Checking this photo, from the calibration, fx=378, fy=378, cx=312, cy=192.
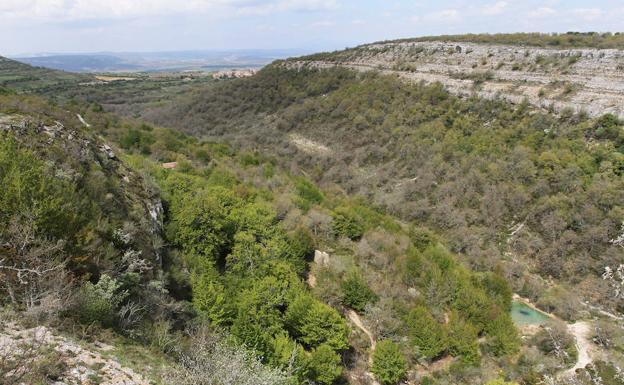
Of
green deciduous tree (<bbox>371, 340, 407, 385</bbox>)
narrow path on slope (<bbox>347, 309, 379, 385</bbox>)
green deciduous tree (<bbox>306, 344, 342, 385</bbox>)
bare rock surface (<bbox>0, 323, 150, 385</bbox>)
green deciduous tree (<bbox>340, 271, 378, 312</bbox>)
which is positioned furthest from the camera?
green deciduous tree (<bbox>340, 271, 378, 312</bbox>)

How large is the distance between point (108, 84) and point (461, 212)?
12328cm

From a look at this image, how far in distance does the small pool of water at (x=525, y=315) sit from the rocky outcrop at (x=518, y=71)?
25.6 metres

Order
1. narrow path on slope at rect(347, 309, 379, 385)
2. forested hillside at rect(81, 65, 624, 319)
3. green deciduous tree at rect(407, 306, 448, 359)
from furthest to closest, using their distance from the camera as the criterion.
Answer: forested hillside at rect(81, 65, 624, 319) → green deciduous tree at rect(407, 306, 448, 359) → narrow path on slope at rect(347, 309, 379, 385)

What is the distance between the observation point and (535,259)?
38.9 meters

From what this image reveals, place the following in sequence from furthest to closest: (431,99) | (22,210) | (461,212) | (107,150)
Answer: (431,99)
(461,212)
(107,150)
(22,210)

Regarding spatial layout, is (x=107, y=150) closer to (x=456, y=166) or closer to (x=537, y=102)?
(x=456, y=166)

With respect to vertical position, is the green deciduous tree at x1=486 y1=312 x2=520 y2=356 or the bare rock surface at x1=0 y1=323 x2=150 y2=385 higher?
the bare rock surface at x1=0 y1=323 x2=150 y2=385

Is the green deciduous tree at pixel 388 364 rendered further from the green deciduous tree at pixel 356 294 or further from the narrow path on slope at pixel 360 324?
the green deciduous tree at pixel 356 294

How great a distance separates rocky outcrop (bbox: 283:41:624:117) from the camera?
1866 inches

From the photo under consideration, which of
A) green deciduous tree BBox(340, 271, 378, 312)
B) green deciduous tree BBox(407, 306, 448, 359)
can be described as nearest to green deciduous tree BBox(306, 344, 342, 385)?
green deciduous tree BBox(340, 271, 378, 312)

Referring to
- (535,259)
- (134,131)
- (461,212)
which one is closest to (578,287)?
(535,259)

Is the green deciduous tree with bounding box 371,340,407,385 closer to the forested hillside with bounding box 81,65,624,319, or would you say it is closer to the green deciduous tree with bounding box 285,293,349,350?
the green deciduous tree with bounding box 285,293,349,350

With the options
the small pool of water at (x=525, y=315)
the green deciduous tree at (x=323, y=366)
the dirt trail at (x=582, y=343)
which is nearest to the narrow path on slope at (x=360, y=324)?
the green deciduous tree at (x=323, y=366)

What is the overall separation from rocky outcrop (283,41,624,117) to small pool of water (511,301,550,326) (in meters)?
25.6
